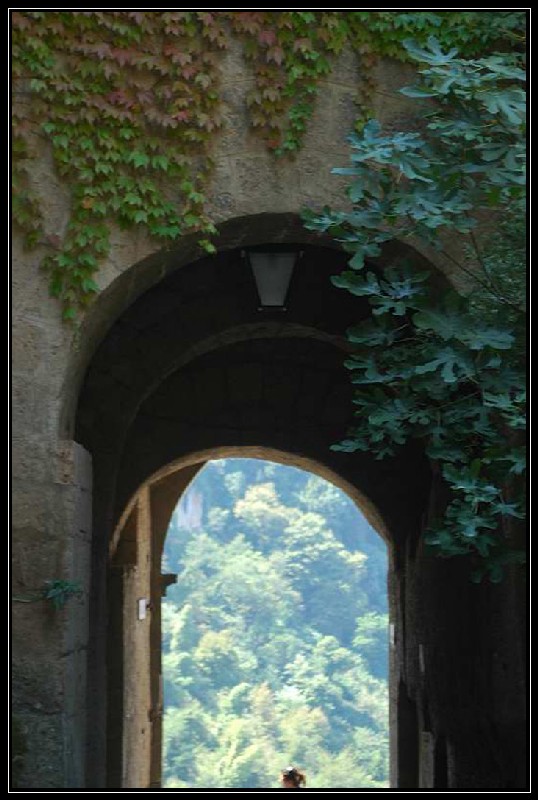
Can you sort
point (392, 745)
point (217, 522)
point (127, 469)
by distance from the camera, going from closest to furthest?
point (127, 469), point (392, 745), point (217, 522)

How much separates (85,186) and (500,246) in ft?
5.54

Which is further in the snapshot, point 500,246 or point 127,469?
point 127,469

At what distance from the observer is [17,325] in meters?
5.47

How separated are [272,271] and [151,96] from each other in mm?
1418

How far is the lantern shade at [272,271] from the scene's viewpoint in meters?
6.71

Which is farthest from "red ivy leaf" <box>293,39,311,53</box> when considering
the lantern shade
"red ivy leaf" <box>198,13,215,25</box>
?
the lantern shade

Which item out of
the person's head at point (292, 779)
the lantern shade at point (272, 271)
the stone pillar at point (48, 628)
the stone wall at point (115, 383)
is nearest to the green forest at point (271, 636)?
the person's head at point (292, 779)

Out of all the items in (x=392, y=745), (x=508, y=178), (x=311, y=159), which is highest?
(x=311, y=159)

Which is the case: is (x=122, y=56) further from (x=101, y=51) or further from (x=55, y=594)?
(x=55, y=594)

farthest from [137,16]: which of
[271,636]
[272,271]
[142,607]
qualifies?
[271,636]

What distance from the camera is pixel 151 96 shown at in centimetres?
557

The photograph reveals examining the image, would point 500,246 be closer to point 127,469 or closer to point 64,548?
point 64,548
